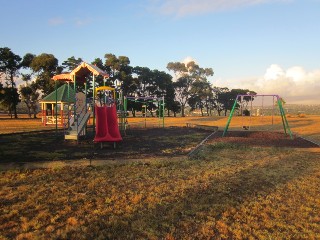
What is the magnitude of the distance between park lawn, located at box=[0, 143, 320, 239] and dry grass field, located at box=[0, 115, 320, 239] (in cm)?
2

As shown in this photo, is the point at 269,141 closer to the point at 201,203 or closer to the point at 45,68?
the point at 201,203

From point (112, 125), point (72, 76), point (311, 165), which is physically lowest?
point (311, 165)

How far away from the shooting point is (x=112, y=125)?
15844 mm

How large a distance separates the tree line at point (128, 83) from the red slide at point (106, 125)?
1490 inches

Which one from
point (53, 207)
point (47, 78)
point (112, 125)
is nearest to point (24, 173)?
point (53, 207)

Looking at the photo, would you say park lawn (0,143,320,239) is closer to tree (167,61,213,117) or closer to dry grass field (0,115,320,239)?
dry grass field (0,115,320,239)

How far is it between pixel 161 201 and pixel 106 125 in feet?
31.5

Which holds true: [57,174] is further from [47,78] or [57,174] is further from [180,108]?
[180,108]

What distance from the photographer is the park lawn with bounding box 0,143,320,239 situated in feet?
15.0

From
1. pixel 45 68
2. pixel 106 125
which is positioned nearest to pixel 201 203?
pixel 106 125

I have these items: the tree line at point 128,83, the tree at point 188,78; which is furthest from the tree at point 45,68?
the tree at point 188,78

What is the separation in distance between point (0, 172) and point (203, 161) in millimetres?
6586

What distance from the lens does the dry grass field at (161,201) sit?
4.56 m

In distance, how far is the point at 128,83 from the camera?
68250 millimetres
